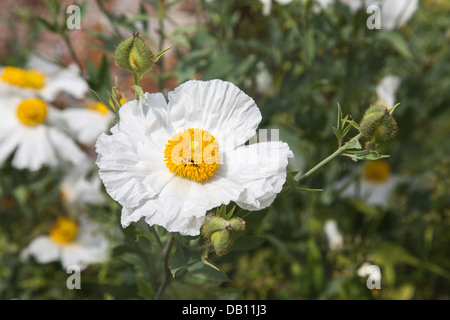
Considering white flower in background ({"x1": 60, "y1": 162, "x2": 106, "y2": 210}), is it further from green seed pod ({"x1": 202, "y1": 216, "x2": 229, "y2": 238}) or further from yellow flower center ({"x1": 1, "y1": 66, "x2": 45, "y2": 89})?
green seed pod ({"x1": 202, "y1": 216, "x2": 229, "y2": 238})

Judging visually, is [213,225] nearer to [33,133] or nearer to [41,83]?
[33,133]

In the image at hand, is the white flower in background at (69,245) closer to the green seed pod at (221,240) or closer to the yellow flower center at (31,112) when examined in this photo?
the yellow flower center at (31,112)

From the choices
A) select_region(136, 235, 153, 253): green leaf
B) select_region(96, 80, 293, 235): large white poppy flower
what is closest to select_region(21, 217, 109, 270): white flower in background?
select_region(136, 235, 153, 253): green leaf

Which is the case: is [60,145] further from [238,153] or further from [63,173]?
[238,153]

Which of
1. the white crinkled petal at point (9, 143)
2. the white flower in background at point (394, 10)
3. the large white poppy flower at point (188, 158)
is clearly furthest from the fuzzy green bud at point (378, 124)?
the white crinkled petal at point (9, 143)

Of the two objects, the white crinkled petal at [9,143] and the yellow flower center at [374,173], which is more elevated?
the white crinkled petal at [9,143]

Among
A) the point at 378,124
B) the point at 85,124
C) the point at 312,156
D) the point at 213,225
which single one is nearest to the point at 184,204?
the point at 213,225

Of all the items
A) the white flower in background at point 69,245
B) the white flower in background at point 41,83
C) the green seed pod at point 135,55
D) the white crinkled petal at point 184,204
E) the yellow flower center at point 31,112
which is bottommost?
the white flower in background at point 69,245
